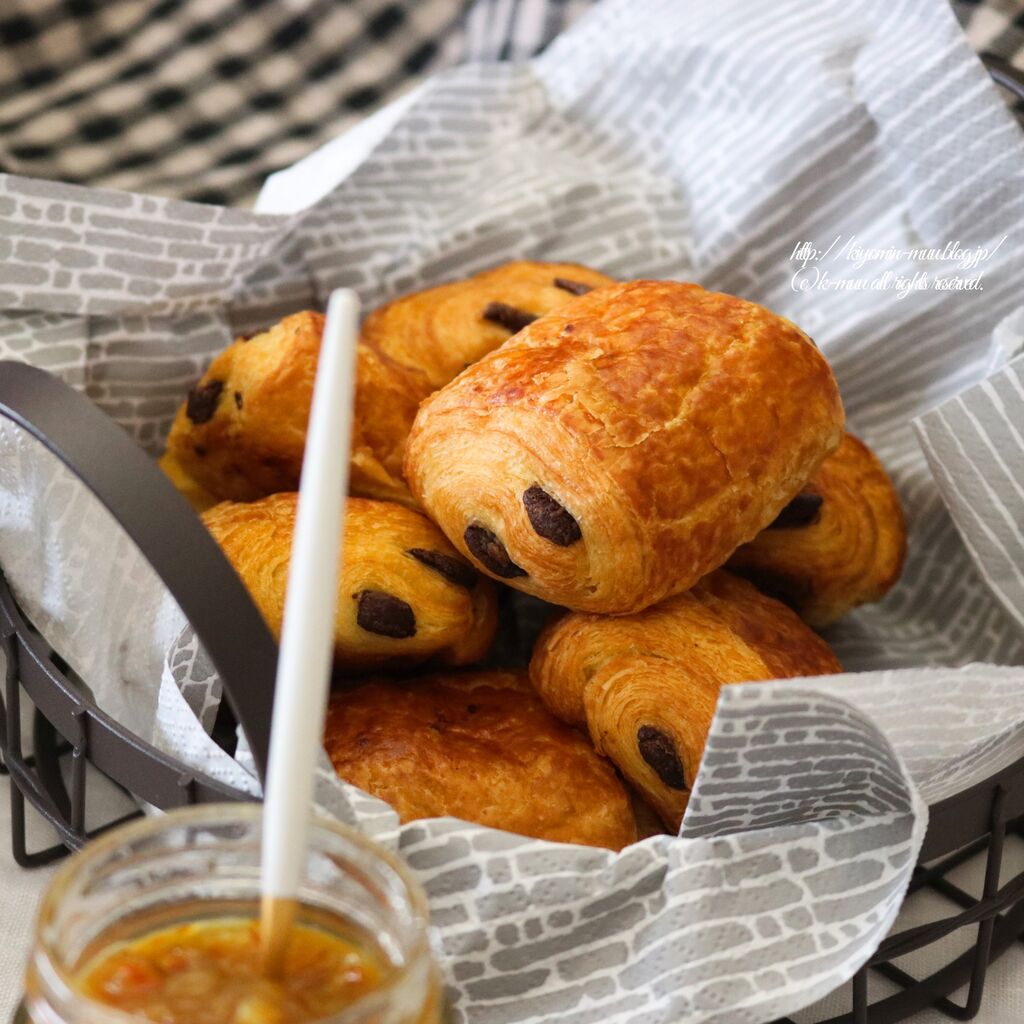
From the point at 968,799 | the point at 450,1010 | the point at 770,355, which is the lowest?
the point at 450,1010

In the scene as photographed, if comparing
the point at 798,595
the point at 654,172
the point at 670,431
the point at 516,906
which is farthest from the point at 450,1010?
the point at 654,172

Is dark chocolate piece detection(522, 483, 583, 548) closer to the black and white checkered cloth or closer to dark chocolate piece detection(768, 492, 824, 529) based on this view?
dark chocolate piece detection(768, 492, 824, 529)

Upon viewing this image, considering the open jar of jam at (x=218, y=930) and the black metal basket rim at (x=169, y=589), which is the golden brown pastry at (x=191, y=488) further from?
the open jar of jam at (x=218, y=930)

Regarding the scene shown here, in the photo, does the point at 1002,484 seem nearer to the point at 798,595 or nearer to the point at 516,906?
the point at 798,595

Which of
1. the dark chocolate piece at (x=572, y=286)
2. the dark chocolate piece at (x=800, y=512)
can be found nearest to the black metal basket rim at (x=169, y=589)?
the dark chocolate piece at (x=800, y=512)

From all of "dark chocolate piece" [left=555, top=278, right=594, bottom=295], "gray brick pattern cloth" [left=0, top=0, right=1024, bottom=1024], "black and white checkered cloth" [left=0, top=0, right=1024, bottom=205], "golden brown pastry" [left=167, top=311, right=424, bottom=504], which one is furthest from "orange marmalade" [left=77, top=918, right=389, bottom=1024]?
"black and white checkered cloth" [left=0, top=0, right=1024, bottom=205]

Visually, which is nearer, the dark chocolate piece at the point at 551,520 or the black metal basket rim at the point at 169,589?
the black metal basket rim at the point at 169,589

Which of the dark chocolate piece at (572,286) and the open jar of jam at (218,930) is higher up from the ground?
the dark chocolate piece at (572,286)

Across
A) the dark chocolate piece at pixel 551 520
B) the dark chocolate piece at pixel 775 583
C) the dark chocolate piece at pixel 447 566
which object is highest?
the dark chocolate piece at pixel 551 520
